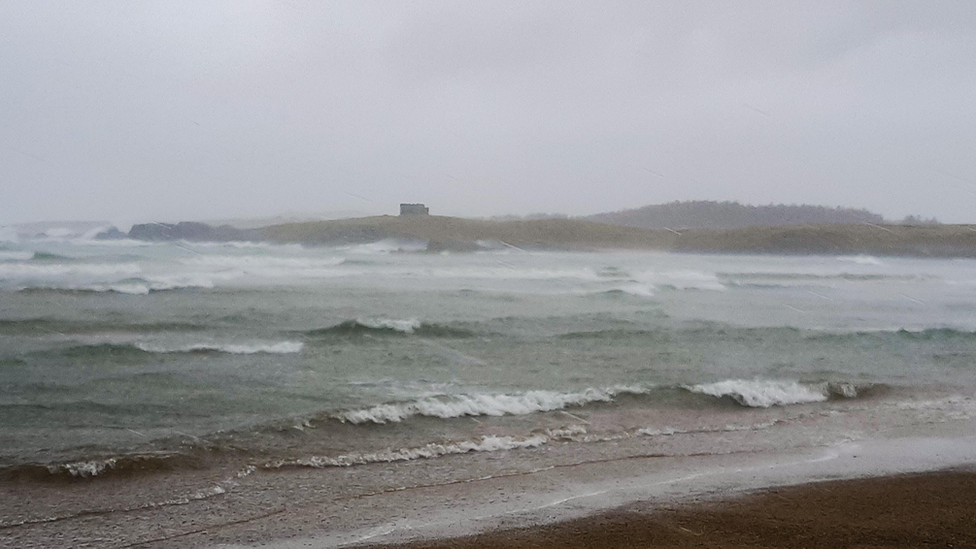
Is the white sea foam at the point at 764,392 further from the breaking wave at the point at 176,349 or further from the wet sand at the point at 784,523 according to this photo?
the breaking wave at the point at 176,349

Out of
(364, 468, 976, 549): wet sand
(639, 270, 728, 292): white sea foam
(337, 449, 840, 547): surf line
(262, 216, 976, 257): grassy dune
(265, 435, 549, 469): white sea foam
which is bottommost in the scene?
(265, 435, 549, 469): white sea foam

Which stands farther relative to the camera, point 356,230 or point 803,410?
point 356,230

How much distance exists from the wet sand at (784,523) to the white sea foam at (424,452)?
4.22 ft

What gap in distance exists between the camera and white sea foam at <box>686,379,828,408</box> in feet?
18.4

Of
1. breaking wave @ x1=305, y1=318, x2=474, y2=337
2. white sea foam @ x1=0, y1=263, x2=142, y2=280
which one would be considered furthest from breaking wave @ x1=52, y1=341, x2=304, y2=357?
white sea foam @ x1=0, y1=263, x2=142, y2=280

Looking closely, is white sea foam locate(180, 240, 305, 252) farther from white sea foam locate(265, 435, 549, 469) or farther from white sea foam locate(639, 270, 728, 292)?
white sea foam locate(265, 435, 549, 469)

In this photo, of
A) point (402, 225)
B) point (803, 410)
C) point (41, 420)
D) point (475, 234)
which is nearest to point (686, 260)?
point (475, 234)

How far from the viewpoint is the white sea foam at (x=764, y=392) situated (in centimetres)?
559

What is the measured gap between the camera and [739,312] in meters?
11.9

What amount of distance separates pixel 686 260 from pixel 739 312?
440cm

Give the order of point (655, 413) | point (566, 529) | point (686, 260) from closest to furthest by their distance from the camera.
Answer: point (566, 529) → point (655, 413) → point (686, 260)

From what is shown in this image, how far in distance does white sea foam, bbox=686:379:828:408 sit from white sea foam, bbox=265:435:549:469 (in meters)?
2.13

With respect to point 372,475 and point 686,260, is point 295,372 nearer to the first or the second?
point 372,475

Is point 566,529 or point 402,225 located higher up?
point 402,225
